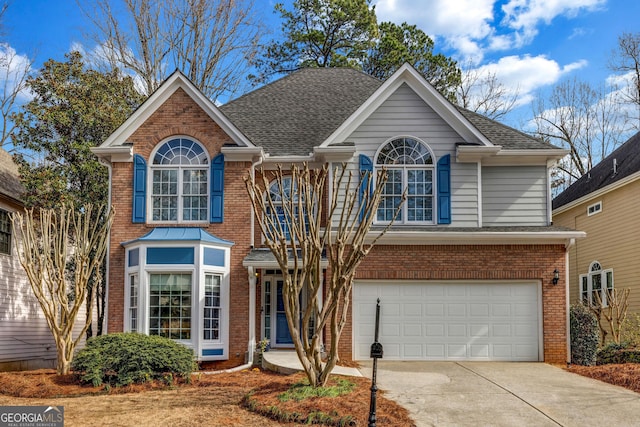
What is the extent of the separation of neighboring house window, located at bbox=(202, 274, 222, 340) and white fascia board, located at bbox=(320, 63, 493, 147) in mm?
4238

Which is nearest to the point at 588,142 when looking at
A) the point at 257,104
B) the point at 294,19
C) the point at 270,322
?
the point at 294,19

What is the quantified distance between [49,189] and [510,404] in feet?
48.4

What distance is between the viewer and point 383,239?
49.3 feet

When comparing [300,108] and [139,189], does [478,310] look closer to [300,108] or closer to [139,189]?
[300,108]

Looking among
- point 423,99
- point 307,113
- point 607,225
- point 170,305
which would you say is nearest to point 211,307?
point 170,305

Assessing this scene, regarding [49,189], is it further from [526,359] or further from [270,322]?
[526,359]

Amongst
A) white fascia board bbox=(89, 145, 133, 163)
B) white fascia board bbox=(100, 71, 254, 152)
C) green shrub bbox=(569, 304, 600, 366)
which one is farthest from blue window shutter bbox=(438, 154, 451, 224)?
white fascia board bbox=(89, 145, 133, 163)

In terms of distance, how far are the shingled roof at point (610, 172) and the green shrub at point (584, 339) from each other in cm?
650

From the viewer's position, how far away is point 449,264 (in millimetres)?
15133

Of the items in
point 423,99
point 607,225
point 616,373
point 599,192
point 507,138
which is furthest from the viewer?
point 599,192

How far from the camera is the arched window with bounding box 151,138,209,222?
16.0m

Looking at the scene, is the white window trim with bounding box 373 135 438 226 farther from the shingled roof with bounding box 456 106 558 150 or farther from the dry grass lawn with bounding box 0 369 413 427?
the dry grass lawn with bounding box 0 369 413 427

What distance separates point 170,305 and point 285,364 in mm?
3615

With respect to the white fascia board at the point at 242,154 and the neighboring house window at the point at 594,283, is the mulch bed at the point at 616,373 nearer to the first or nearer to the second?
the neighboring house window at the point at 594,283
